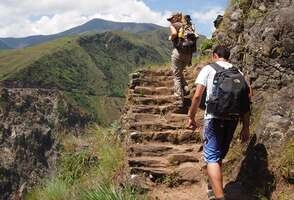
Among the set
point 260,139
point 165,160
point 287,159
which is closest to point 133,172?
point 165,160

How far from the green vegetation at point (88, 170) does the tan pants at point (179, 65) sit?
2054 millimetres

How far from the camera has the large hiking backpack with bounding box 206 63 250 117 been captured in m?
7.76

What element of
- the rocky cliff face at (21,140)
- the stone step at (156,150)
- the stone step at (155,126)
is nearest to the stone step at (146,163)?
the stone step at (156,150)

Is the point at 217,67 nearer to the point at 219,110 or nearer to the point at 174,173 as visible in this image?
the point at 219,110

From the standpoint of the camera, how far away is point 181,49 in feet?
45.2

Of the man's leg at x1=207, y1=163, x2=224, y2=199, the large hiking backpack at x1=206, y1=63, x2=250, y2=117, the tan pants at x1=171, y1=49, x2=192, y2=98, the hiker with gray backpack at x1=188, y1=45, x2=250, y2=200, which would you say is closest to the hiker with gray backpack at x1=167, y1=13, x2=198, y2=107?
the tan pants at x1=171, y1=49, x2=192, y2=98

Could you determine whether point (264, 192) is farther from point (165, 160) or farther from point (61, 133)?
point (61, 133)

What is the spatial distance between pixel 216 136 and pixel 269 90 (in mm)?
2467

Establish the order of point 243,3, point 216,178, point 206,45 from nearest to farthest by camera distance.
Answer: point 216,178, point 243,3, point 206,45

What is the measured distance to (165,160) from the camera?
11.2m

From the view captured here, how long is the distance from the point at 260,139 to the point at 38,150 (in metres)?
176

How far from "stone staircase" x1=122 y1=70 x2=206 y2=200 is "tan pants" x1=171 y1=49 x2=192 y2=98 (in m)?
0.34

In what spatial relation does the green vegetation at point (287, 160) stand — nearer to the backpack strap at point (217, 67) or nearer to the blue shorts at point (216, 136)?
the blue shorts at point (216, 136)

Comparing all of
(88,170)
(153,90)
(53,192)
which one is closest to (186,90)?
(153,90)
